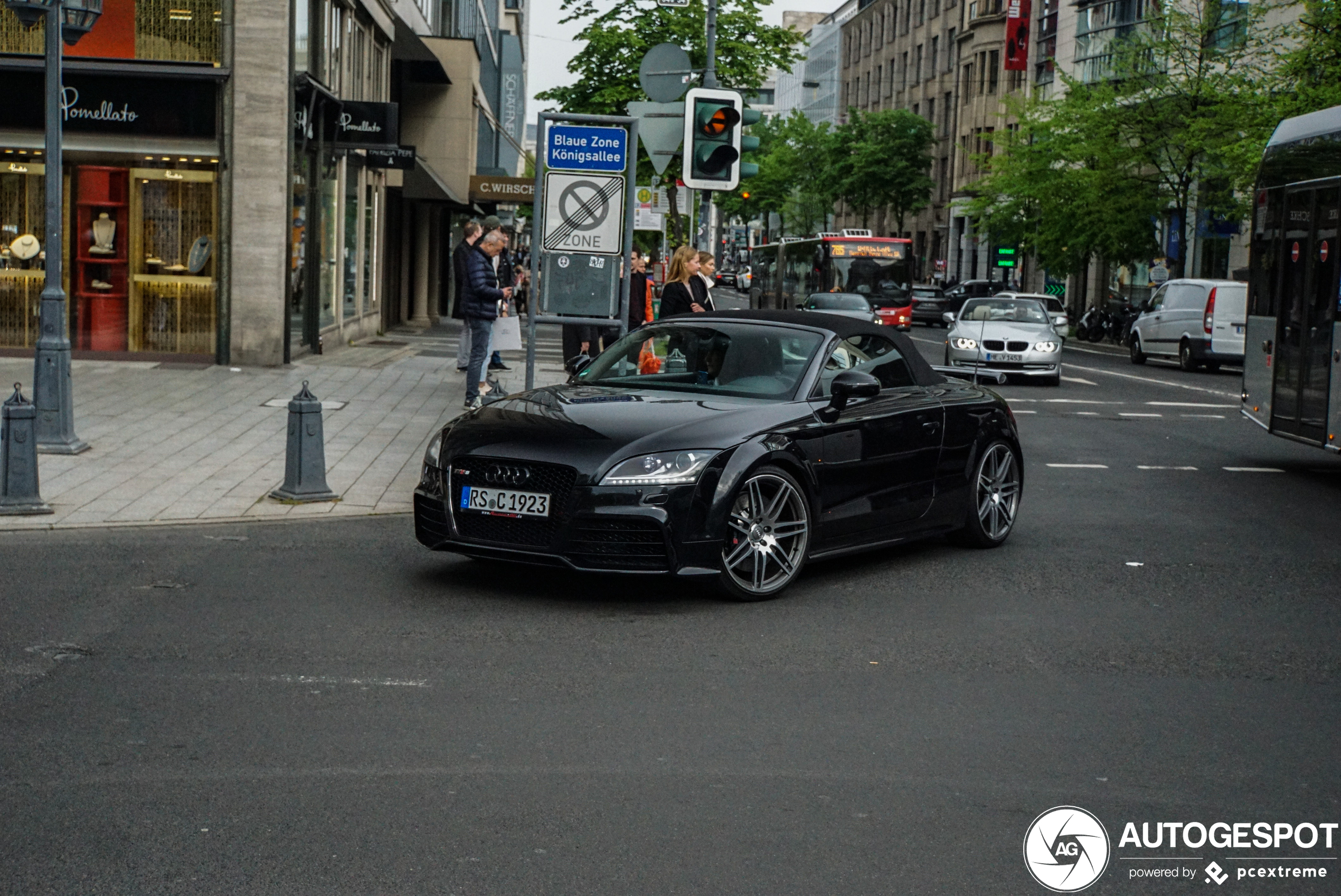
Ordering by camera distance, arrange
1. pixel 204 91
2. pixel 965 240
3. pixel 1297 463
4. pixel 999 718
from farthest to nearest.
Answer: pixel 965 240 → pixel 204 91 → pixel 1297 463 → pixel 999 718

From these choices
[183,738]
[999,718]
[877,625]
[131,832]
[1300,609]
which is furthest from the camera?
[1300,609]

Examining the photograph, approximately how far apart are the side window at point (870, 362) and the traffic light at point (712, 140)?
17.6 feet

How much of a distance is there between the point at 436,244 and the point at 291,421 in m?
35.4

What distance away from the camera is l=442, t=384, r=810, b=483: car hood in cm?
770

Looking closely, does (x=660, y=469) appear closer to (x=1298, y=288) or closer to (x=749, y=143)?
(x=1298, y=288)

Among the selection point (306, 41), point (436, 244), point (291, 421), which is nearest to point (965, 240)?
point (436, 244)

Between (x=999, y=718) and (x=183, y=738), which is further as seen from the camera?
(x=999, y=718)

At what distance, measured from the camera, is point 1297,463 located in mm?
15477

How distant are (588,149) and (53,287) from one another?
4.09 metres

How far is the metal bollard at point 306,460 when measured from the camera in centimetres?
1070

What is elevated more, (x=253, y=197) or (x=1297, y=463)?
(x=253, y=197)

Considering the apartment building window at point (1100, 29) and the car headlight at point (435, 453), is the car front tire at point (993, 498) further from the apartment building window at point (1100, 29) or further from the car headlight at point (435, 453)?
Result: the apartment building window at point (1100, 29)

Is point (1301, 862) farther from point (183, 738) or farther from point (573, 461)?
point (573, 461)

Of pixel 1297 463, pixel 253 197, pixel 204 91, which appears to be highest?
pixel 204 91
